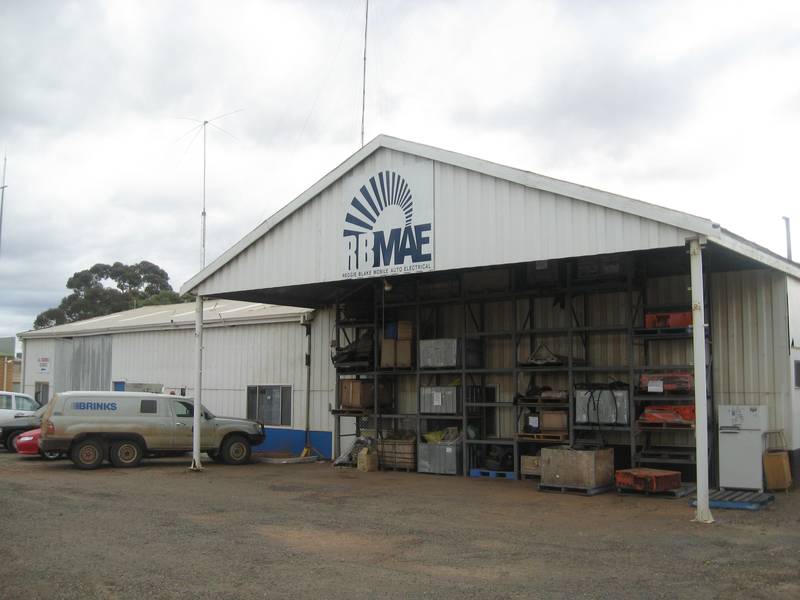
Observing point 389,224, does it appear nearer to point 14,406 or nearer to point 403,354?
point 403,354

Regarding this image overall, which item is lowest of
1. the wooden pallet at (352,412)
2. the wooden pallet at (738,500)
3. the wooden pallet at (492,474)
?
the wooden pallet at (492,474)

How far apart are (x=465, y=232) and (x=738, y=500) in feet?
20.9

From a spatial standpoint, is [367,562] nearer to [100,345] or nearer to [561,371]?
[561,371]

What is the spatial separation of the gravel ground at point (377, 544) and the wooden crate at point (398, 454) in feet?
9.36

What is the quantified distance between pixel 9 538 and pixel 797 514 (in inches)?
433

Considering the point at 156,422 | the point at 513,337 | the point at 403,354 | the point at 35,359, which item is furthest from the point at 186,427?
the point at 35,359

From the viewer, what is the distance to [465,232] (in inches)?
565

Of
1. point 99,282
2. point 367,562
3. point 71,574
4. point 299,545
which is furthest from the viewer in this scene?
point 99,282

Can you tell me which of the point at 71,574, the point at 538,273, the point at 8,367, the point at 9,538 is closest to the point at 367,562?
the point at 71,574

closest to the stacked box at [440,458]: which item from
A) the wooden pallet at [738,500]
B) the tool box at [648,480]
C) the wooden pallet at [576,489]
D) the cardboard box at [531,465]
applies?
the cardboard box at [531,465]

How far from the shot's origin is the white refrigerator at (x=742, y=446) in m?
13.7

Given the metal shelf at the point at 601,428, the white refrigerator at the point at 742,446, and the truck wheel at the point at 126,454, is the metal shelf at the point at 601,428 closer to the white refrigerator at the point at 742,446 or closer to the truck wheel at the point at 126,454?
the white refrigerator at the point at 742,446

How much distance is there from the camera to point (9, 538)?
32.2ft

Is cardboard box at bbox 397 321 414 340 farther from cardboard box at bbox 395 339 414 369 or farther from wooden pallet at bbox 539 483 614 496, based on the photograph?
wooden pallet at bbox 539 483 614 496
